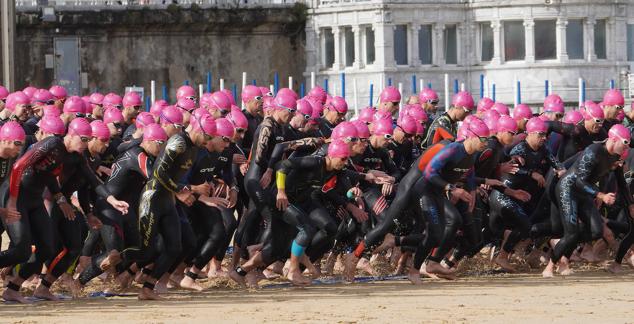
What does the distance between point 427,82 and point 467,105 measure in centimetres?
2690

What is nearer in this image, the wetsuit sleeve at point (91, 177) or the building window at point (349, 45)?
the wetsuit sleeve at point (91, 177)

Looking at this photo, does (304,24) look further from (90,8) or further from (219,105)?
(219,105)

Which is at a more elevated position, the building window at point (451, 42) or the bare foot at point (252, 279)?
the building window at point (451, 42)

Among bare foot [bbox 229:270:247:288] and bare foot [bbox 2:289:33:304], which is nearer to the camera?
bare foot [bbox 2:289:33:304]

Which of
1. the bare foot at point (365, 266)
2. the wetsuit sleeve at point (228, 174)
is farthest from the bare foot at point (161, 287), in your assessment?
the bare foot at point (365, 266)

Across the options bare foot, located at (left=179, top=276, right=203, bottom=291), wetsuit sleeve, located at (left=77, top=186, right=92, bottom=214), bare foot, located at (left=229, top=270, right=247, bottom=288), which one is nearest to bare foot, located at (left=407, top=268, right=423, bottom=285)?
bare foot, located at (left=229, top=270, right=247, bottom=288)

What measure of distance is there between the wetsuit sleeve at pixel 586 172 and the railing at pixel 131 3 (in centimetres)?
2973

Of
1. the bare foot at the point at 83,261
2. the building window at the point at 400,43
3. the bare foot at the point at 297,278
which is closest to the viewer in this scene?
the bare foot at the point at 83,261

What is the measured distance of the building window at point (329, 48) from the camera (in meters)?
49.4

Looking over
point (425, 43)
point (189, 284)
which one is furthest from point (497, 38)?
point (189, 284)

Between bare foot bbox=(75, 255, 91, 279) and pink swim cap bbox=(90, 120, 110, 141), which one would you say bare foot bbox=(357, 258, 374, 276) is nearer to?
bare foot bbox=(75, 255, 91, 279)

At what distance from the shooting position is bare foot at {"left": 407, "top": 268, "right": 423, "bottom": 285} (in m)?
18.8

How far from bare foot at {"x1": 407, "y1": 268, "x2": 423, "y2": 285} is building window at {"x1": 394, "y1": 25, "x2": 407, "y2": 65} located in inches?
1163

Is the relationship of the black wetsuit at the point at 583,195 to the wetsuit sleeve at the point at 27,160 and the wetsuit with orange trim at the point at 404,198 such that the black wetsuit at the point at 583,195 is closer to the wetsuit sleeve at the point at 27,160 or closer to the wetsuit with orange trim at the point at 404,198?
the wetsuit with orange trim at the point at 404,198
